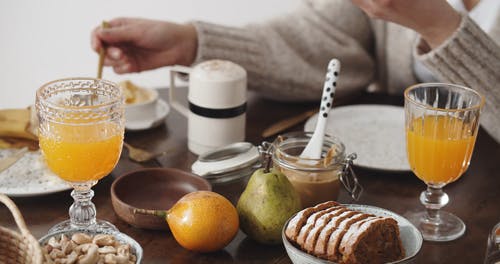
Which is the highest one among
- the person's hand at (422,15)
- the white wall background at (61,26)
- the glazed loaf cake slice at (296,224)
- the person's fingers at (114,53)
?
the person's hand at (422,15)

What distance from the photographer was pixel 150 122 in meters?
1.58

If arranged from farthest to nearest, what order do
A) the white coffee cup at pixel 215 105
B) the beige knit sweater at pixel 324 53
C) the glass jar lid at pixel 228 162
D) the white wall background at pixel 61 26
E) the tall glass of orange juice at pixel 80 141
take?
the white wall background at pixel 61 26 < the beige knit sweater at pixel 324 53 < the white coffee cup at pixel 215 105 < the glass jar lid at pixel 228 162 < the tall glass of orange juice at pixel 80 141

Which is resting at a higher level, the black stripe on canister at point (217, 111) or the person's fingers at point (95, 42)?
the person's fingers at point (95, 42)

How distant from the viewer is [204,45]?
5.65ft

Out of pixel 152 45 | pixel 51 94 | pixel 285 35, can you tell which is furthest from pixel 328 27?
pixel 51 94

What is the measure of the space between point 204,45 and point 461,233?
2.59 feet

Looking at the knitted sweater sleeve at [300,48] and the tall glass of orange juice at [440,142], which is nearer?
the tall glass of orange juice at [440,142]

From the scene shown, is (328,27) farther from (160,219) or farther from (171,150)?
(160,219)

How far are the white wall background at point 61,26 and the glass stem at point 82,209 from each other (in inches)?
75.5

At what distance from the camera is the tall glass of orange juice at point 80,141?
1.09 meters

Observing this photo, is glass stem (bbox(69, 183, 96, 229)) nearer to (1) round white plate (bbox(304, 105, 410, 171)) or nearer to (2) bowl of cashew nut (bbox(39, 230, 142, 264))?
(2) bowl of cashew nut (bbox(39, 230, 142, 264))

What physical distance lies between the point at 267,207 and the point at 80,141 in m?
0.30

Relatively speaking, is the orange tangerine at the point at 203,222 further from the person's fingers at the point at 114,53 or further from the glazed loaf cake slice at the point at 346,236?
the person's fingers at the point at 114,53

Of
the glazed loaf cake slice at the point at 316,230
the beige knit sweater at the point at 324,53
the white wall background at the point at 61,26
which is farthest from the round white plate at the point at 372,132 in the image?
the white wall background at the point at 61,26
